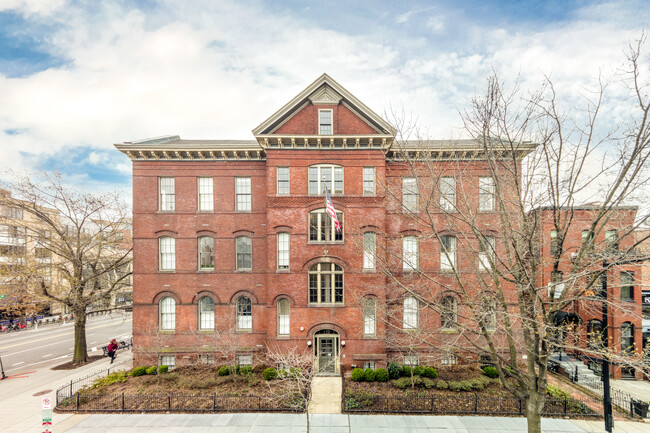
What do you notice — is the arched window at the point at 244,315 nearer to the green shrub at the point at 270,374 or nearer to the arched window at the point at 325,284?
the green shrub at the point at 270,374

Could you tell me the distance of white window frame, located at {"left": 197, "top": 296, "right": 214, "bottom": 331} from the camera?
18.4 metres

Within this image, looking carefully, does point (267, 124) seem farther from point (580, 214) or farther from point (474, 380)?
point (580, 214)

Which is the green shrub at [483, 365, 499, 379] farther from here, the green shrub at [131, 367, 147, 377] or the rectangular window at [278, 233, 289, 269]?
the green shrub at [131, 367, 147, 377]

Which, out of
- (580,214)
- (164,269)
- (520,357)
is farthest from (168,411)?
(580,214)

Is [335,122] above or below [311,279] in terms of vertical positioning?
above

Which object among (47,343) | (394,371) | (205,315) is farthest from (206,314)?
(47,343)

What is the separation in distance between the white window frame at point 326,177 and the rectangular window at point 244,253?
17.1ft

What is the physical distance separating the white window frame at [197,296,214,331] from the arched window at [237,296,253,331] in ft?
5.55

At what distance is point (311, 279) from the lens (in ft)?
56.6

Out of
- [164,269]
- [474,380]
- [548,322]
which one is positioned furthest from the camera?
[164,269]

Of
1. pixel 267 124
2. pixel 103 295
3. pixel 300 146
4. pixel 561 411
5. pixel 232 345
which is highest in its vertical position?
pixel 267 124

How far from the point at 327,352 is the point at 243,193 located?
10773 mm

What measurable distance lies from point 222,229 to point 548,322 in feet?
54.1

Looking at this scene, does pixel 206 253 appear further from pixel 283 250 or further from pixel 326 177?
pixel 326 177
